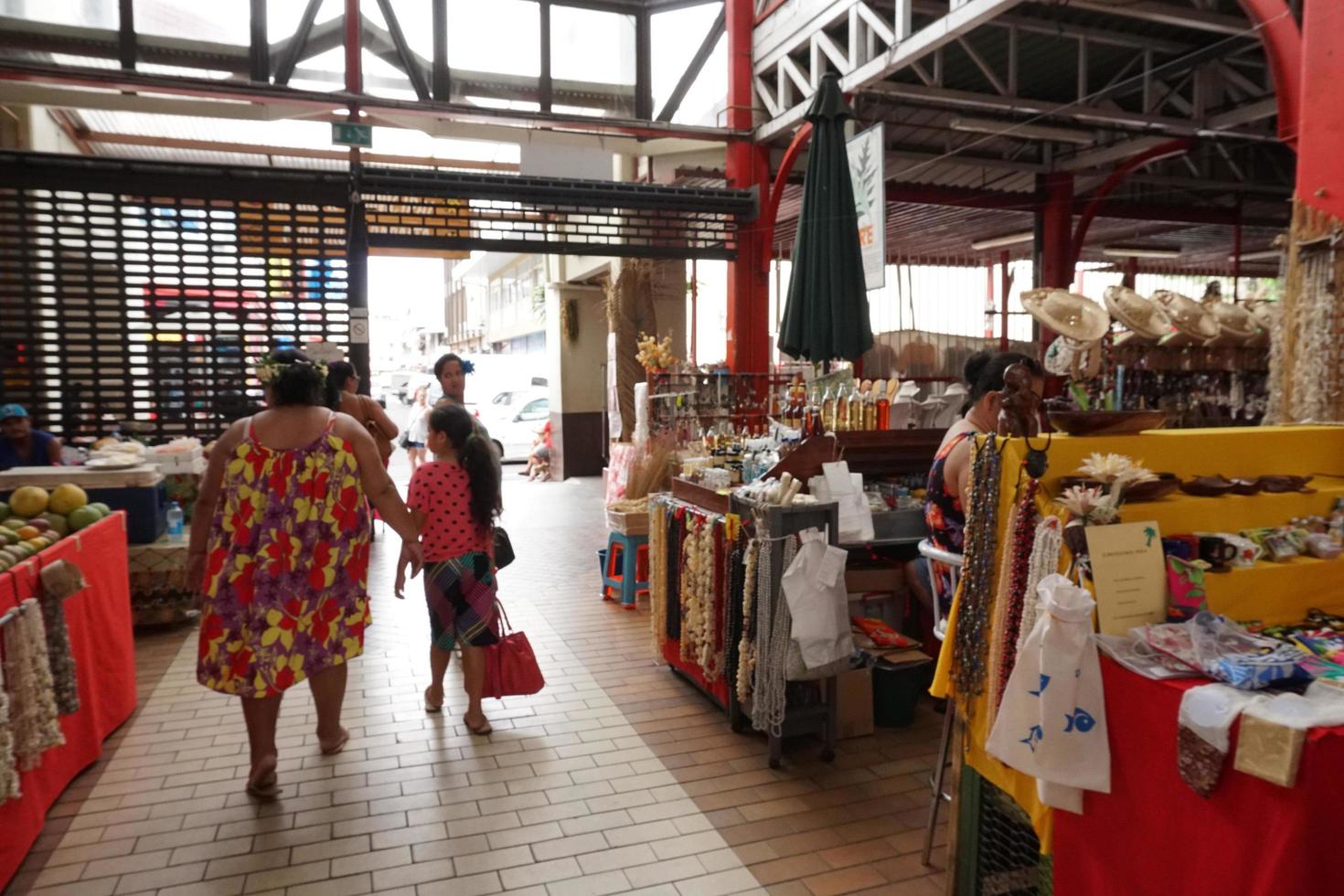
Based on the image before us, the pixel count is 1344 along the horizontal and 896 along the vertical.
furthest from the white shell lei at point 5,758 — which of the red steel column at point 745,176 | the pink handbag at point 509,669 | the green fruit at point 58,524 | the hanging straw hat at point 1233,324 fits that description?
the hanging straw hat at point 1233,324

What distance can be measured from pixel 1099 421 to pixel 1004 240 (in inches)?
454

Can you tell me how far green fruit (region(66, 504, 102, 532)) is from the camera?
3.83 meters

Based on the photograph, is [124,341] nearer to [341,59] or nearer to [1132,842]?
[341,59]

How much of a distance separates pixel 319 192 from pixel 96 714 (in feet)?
16.3

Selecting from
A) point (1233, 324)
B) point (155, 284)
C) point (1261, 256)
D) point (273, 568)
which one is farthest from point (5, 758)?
point (1261, 256)

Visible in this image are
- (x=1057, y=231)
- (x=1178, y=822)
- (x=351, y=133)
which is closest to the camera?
(x=1178, y=822)

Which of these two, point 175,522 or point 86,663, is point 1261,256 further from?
point 86,663

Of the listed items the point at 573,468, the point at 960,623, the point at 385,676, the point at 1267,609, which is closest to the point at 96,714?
the point at 385,676

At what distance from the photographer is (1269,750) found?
160cm

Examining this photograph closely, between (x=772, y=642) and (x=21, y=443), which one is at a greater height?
(x=21, y=443)

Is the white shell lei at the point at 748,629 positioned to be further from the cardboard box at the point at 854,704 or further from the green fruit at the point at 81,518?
the green fruit at the point at 81,518

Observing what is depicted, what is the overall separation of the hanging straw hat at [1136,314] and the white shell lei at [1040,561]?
4547mm

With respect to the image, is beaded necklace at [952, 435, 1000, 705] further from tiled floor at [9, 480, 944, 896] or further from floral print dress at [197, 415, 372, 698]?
floral print dress at [197, 415, 372, 698]

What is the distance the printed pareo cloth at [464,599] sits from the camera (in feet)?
12.6
